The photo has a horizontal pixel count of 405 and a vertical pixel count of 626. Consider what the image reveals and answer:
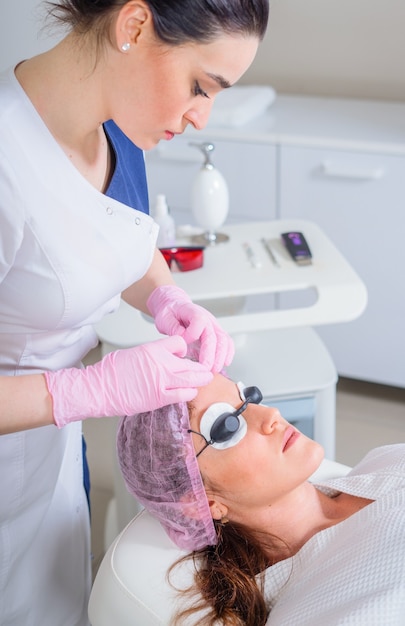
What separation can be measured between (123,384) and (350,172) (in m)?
1.61

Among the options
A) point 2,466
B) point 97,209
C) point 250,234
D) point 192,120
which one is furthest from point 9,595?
point 250,234

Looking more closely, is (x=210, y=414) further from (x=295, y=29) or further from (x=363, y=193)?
(x=295, y=29)

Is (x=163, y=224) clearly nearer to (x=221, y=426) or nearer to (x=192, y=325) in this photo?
(x=192, y=325)

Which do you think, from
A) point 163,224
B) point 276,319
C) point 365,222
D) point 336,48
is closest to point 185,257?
point 163,224

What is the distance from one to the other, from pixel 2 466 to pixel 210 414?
35cm

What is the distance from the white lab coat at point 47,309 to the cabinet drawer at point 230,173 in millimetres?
1424

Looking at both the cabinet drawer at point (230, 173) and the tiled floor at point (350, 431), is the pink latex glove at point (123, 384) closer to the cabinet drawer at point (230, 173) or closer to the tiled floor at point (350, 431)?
the tiled floor at point (350, 431)

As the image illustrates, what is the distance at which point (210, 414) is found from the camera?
138 centimetres

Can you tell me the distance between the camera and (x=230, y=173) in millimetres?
2867

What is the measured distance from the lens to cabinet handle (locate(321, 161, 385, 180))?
8.59 ft

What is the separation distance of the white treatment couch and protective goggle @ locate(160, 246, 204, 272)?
78cm

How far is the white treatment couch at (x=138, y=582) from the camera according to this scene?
1311mm

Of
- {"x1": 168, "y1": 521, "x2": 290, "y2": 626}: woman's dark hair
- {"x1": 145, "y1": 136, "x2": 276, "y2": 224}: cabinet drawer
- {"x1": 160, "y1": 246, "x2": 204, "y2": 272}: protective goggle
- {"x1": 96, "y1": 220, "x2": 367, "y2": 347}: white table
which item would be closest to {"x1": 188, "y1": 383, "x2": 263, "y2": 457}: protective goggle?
{"x1": 168, "y1": 521, "x2": 290, "y2": 626}: woman's dark hair

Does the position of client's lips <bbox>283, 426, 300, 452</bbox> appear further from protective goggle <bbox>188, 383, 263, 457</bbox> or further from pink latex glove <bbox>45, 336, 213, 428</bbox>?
pink latex glove <bbox>45, 336, 213, 428</bbox>
